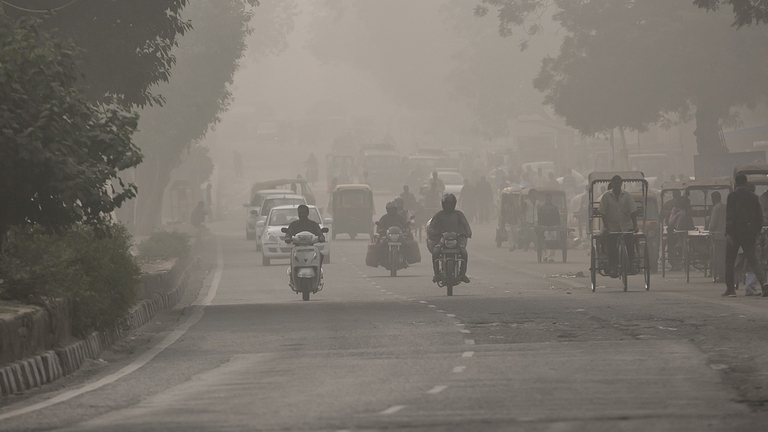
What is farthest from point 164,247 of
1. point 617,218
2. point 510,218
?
point 617,218

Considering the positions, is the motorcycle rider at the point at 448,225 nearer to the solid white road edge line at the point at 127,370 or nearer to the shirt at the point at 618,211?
the shirt at the point at 618,211

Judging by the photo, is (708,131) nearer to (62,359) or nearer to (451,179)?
(451,179)

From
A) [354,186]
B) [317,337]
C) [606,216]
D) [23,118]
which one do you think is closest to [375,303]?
[606,216]

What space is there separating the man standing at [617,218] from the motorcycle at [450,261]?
2494 mm

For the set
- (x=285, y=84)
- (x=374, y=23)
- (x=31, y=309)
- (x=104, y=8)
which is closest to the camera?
(x=31, y=309)

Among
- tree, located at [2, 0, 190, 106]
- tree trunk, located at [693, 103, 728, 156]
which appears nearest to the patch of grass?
tree, located at [2, 0, 190, 106]

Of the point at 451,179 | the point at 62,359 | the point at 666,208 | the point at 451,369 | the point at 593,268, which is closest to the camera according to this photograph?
the point at 451,369

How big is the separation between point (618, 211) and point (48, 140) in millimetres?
10263

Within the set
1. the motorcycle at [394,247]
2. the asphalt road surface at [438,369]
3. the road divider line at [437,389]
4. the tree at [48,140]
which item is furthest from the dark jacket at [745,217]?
the road divider line at [437,389]

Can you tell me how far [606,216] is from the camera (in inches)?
886

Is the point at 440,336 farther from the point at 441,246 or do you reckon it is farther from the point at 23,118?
the point at 441,246

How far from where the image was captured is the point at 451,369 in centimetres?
1217

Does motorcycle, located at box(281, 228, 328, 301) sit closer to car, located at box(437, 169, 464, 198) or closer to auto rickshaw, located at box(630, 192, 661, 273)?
auto rickshaw, located at box(630, 192, 661, 273)

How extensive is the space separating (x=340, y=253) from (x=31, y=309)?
27835 millimetres
